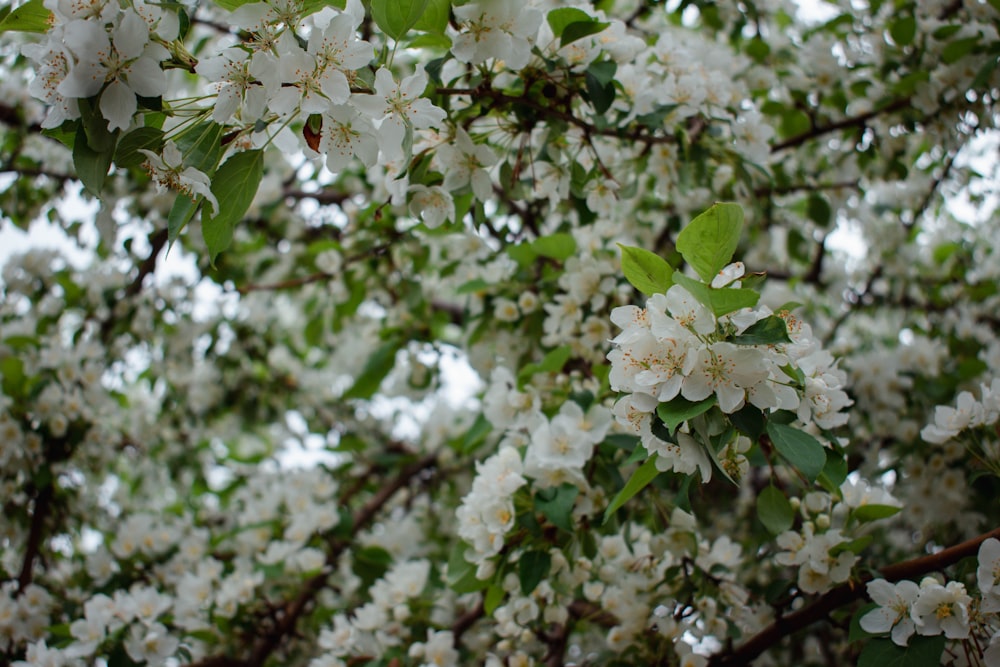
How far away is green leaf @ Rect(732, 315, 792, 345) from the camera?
1.09 m

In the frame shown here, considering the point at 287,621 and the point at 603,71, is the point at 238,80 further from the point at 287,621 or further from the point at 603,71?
the point at 287,621

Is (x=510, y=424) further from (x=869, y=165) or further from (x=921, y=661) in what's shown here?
(x=869, y=165)

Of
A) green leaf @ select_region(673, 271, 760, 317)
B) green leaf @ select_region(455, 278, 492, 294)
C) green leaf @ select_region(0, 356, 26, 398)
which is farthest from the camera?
green leaf @ select_region(0, 356, 26, 398)

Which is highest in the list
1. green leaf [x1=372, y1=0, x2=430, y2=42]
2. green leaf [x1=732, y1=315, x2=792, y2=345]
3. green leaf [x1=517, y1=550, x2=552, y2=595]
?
green leaf [x1=372, y1=0, x2=430, y2=42]

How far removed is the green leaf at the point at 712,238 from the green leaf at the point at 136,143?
0.87 meters

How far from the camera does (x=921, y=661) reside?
1318mm

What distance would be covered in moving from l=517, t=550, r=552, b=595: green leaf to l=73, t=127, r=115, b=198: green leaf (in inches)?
43.6

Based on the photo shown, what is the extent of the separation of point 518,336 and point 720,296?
4.18 ft

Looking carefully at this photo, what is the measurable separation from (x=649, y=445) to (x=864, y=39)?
2227mm

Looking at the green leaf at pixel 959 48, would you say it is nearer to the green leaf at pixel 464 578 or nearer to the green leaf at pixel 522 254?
the green leaf at pixel 522 254

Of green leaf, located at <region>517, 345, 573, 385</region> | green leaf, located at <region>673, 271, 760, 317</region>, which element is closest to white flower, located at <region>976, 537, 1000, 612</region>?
green leaf, located at <region>673, 271, 760, 317</region>

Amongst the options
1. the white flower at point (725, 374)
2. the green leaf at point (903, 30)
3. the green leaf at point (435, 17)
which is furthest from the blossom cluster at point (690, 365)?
the green leaf at point (903, 30)

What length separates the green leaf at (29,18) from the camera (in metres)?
1.21

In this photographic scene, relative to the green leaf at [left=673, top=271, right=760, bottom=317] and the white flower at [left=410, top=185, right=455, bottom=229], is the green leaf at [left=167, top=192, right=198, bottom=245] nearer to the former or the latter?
the white flower at [left=410, top=185, right=455, bottom=229]
